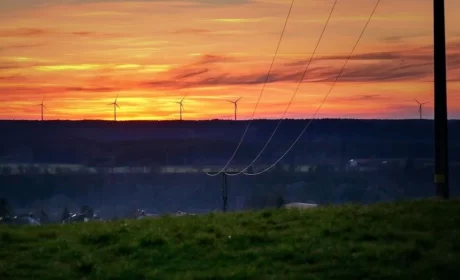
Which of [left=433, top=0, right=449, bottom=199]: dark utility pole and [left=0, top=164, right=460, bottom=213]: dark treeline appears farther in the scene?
[left=0, top=164, right=460, bottom=213]: dark treeline

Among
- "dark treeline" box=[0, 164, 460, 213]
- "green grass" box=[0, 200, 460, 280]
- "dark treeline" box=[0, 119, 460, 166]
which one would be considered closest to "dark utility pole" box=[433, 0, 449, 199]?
"green grass" box=[0, 200, 460, 280]

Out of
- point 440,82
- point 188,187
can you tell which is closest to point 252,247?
point 440,82

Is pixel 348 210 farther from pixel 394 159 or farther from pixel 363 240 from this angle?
pixel 394 159

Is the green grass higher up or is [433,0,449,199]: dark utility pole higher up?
[433,0,449,199]: dark utility pole

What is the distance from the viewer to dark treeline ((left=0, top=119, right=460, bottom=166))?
95062 mm

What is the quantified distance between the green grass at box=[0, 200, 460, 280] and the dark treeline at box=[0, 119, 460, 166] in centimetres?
6781

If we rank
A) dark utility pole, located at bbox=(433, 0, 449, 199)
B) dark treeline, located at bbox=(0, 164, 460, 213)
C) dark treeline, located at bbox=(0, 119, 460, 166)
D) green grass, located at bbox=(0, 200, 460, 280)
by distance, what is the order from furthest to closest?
dark treeline, located at bbox=(0, 119, 460, 166)
dark treeline, located at bbox=(0, 164, 460, 213)
dark utility pole, located at bbox=(433, 0, 449, 199)
green grass, located at bbox=(0, 200, 460, 280)

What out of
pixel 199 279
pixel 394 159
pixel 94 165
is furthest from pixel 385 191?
pixel 199 279

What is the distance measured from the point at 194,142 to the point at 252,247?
8767cm

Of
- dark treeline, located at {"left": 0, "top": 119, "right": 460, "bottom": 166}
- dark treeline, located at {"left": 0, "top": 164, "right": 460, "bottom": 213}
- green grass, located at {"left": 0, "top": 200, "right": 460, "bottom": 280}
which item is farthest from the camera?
dark treeline, located at {"left": 0, "top": 119, "right": 460, "bottom": 166}

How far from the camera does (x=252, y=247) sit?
60.7 feet

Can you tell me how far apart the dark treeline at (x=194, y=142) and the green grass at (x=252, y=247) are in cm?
6781

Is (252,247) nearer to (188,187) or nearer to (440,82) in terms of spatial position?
(440,82)

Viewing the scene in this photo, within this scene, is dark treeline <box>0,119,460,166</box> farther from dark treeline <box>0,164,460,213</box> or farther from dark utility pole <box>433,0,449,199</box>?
dark utility pole <box>433,0,449,199</box>
